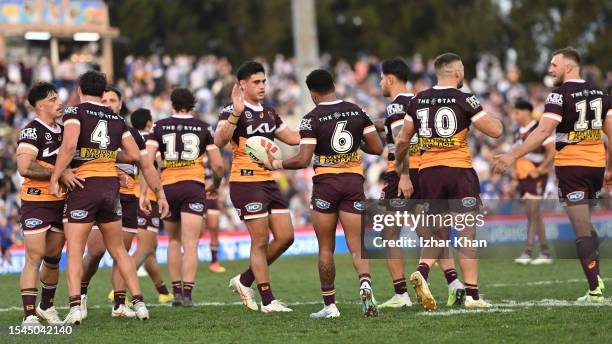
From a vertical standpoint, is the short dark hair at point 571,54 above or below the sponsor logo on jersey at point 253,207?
above

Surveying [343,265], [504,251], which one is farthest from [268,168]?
[504,251]

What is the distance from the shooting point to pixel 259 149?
11.5 metres

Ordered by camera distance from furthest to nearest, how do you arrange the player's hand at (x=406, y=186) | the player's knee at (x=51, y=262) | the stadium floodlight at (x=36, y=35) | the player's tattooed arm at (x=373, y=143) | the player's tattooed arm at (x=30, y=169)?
1. the stadium floodlight at (x=36, y=35)
2. the player's knee at (x=51, y=262)
3. the player's hand at (x=406, y=186)
4. the player's tattooed arm at (x=373, y=143)
5. the player's tattooed arm at (x=30, y=169)

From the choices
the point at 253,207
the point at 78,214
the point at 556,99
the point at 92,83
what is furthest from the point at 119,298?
the point at 556,99

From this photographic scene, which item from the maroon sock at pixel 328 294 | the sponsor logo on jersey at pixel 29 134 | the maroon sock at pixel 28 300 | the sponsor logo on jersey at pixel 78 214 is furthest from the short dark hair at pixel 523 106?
the maroon sock at pixel 28 300

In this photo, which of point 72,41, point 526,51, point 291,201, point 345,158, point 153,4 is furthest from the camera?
point 153,4

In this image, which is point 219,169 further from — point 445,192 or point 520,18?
point 520,18

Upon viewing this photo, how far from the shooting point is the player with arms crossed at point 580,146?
39.7 ft

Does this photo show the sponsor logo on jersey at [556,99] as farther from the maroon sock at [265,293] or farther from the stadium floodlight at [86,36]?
the stadium floodlight at [86,36]

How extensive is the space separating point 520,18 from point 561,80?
143 feet

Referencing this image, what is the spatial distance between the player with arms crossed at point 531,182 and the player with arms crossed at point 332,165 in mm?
7806

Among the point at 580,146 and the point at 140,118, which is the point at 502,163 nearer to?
the point at 580,146

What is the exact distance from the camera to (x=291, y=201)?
2975cm

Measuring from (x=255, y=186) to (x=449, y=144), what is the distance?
87.1 inches
